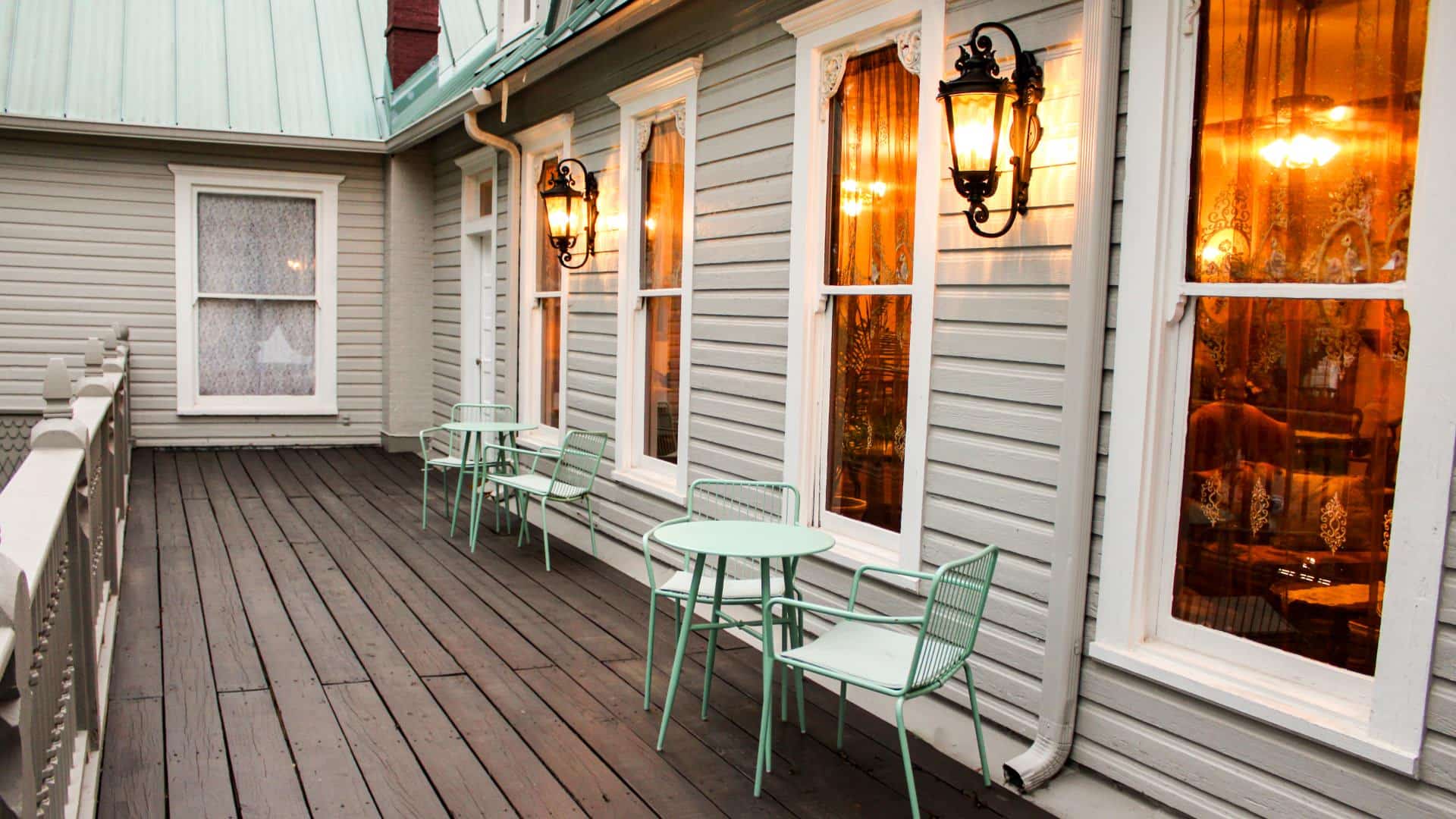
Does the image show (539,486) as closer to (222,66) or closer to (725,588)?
(725,588)

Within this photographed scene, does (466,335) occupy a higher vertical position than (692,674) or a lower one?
higher

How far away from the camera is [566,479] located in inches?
258

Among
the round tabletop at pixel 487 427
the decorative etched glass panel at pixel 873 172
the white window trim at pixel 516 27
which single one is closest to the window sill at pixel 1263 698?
the decorative etched glass panel at pixel 873 172

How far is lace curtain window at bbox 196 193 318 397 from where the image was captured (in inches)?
398

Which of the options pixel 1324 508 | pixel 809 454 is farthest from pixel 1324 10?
pixel 809 454

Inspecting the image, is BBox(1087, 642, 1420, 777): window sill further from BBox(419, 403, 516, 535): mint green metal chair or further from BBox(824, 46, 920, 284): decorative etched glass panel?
BBox(419, 403, 516, 535): mint green metal chair

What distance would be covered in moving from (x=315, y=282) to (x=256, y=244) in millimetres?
600

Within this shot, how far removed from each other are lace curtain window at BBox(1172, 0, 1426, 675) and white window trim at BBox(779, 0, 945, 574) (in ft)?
3.30

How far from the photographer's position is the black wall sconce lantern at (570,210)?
258 inches

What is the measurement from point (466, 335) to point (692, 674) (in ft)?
18.6

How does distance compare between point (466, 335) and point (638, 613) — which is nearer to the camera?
point (638, 613)

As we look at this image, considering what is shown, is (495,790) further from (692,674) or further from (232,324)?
(232,324)

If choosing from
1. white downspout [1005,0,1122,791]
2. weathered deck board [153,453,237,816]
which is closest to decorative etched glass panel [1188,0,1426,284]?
white downspout [1005,0,1122,791]

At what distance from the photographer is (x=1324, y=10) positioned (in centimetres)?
262
